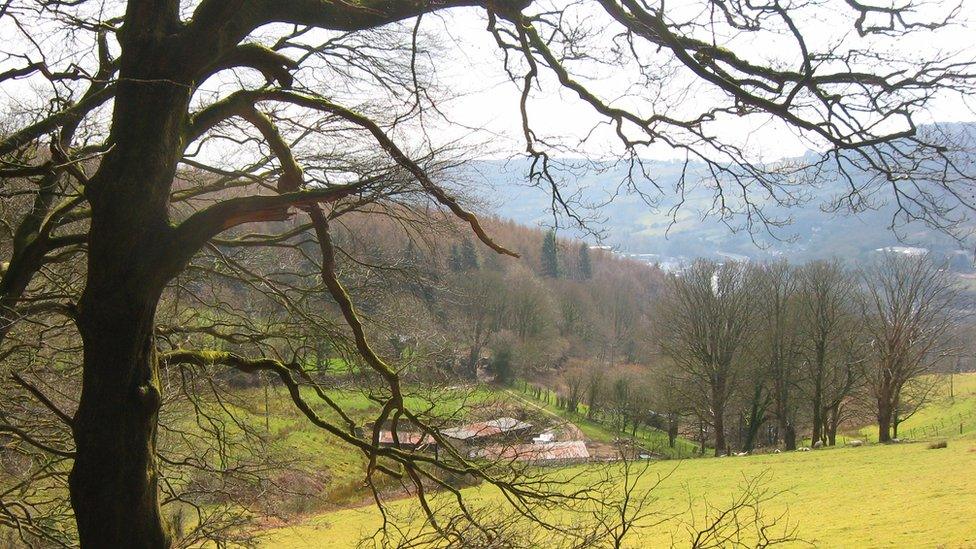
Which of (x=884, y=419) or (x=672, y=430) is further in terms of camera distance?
(x=672, y=430)

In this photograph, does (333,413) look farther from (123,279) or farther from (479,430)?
(123,279)

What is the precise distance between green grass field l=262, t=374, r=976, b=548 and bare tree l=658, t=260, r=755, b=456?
5.15 metres

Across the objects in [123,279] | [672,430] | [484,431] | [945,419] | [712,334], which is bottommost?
[672,430]

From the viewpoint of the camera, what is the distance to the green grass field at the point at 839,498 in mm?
11109

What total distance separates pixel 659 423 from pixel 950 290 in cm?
1556

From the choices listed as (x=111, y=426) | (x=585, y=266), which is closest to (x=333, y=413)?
(x=111, y=426)

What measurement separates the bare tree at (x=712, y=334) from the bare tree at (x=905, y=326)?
17.7 ft

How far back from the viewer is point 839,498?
16.8m

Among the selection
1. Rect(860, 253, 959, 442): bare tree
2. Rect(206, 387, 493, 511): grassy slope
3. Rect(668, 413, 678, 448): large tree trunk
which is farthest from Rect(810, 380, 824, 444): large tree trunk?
Rect(206, 387, 493, 511): grassy slope

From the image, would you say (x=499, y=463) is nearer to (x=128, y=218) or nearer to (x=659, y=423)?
(x=128, y=218)

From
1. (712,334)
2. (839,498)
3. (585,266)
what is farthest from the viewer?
(585,266)

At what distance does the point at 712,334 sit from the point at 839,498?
15975 mm

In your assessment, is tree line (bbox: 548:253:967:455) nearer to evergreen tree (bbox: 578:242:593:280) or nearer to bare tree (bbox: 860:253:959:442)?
bare tree (bbox: 860:253:959:442)

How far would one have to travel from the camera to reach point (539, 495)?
166 inches
